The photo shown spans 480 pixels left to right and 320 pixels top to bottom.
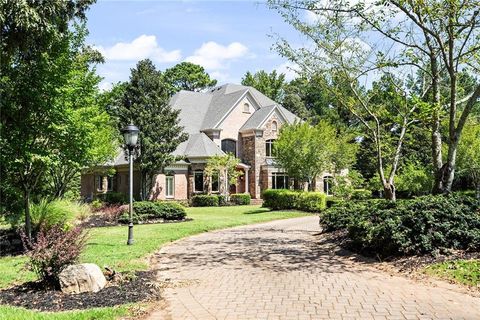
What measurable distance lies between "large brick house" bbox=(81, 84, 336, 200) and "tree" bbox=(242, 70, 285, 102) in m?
17.4

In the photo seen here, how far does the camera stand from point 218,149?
35156 mm

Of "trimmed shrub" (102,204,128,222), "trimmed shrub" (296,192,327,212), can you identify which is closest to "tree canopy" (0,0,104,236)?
"trimmed shrub" (102,204,128,222)

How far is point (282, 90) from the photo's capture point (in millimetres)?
60000

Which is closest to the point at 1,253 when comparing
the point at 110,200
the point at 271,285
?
the point at 271,285

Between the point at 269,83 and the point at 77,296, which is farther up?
the point at 269,83

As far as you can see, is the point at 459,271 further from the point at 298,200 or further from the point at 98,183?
the point at 98,183

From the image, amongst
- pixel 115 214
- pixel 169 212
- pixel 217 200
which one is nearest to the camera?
pixel 115 214

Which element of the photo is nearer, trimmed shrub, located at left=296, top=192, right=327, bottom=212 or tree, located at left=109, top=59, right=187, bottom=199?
trimmed shrub, located at left=296, top=192, right=327, bottom=212

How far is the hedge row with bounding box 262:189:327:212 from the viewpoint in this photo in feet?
84.4

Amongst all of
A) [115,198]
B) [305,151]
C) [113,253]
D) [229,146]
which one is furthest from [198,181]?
[113,253]

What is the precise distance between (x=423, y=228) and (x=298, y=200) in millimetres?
16977

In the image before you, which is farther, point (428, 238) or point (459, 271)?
point (428, 238)

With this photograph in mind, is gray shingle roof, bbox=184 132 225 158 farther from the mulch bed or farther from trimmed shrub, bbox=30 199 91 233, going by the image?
Answer: the mulch bed

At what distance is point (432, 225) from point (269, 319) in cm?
512
